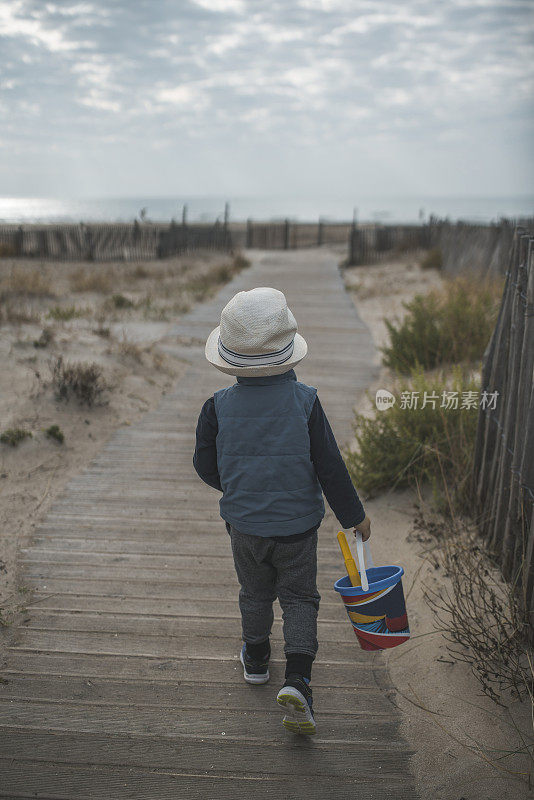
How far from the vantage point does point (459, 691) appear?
8.70 ft

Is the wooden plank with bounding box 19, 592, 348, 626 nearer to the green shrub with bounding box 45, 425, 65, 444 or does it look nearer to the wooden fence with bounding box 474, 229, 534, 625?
the wooden fence with bounding box 474, 229, 534, 625

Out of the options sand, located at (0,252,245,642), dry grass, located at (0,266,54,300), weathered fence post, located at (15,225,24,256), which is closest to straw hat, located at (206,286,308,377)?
sand, located at (0,252,245,642)

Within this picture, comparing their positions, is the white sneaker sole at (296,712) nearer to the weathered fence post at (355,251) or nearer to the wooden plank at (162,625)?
the wooden plank at (162,625)

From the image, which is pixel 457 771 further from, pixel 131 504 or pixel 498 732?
pixel 131 504

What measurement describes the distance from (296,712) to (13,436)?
351 cm

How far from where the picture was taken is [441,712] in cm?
255

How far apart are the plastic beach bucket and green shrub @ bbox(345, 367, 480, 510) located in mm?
1892

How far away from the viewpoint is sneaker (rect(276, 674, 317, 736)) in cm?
227

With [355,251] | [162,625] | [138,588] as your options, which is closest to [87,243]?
[355,251]

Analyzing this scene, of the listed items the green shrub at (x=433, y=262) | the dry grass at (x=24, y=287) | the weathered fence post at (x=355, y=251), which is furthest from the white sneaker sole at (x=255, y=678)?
the weathered fence post at (x=355, y=251)

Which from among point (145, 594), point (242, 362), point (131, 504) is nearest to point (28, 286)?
point (131, 504)

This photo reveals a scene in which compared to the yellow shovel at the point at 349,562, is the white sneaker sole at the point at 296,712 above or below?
below

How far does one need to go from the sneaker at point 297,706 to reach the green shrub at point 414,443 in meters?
2.11

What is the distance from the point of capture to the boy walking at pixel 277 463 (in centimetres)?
229
